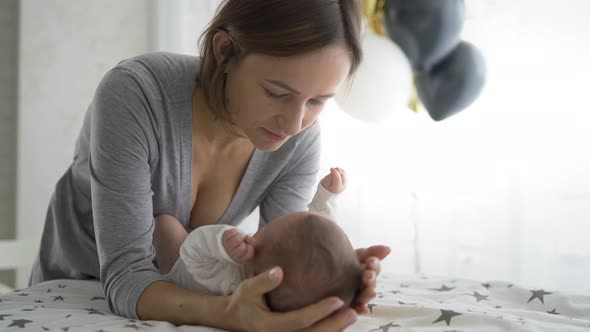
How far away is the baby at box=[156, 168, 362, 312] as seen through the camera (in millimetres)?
919

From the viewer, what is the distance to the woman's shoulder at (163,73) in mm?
1200

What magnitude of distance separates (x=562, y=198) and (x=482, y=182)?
0.29 metres

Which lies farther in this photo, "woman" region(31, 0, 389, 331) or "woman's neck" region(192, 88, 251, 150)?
"woman's neck" region(192, 88, 251, 150)

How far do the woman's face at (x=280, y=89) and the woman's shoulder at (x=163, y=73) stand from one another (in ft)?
0.40

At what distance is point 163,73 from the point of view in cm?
126

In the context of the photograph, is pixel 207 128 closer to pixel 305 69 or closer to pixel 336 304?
pixel 305 69

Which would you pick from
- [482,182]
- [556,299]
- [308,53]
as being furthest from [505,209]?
[308,53]

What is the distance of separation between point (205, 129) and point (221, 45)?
0.23m

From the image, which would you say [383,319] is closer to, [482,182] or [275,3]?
[275,3]

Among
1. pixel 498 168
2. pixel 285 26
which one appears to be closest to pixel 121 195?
pixel 285 26

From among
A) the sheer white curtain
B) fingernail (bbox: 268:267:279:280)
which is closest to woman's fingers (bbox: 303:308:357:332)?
fingernail (bbox: 268:267:279:280)

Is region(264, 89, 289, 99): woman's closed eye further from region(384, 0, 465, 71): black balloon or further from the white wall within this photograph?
the white wall

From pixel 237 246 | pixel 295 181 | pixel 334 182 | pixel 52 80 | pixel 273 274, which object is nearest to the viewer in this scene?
pixel 273 274

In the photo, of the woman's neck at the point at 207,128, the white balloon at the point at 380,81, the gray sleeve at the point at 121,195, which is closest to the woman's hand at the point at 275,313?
the gray sleeve at the point at 121,195
